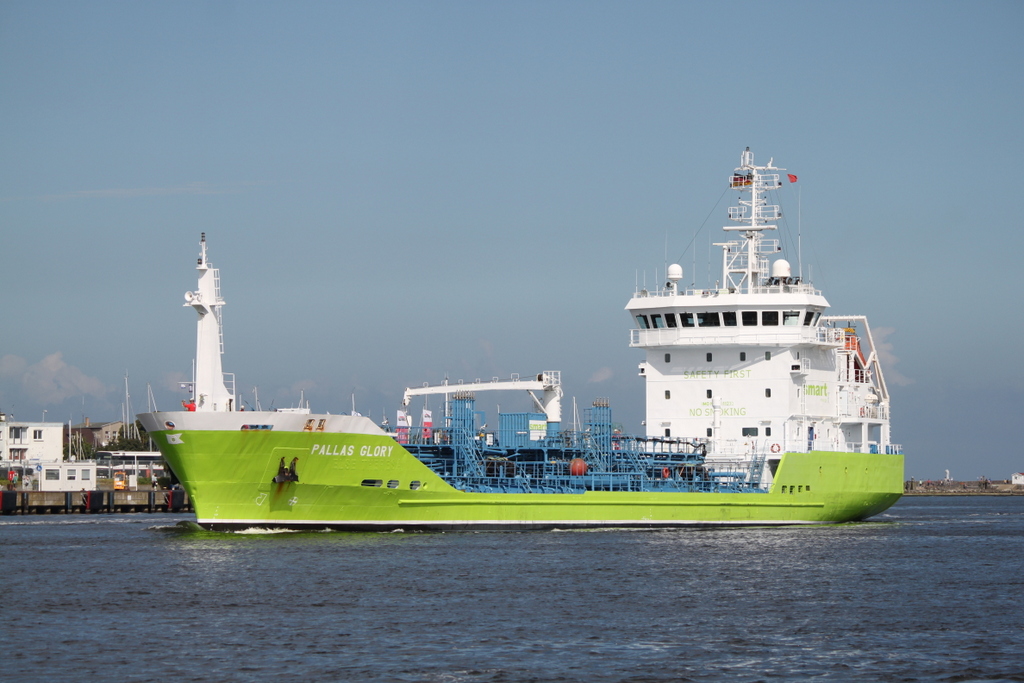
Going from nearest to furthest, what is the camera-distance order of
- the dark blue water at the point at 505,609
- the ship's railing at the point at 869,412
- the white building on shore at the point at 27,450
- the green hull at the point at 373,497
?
1. the dark blue water at the point at 505,609
2. the green hull at the point at 373,497
3. the ship's railing at the point at 869,412
4. the white building on shore at the point at 27,450

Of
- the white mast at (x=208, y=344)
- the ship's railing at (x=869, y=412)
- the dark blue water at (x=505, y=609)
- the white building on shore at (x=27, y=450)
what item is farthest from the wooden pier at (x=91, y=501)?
the ship's railing at (x=869, y=412)

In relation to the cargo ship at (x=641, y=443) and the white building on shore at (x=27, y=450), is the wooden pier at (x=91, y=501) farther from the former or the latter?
the cargo ship at (x=641, y=443)

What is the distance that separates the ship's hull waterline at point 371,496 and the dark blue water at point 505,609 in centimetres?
72

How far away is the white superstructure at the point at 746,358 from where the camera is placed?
4409 cm

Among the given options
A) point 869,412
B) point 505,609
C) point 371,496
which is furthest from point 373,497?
point 869,412

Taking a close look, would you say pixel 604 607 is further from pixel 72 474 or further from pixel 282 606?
pixel 72 474

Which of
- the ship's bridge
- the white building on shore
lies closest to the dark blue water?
the ship's bridge

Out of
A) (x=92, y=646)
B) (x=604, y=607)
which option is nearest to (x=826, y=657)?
(x=604, y=607)

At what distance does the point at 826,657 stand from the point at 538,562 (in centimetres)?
1187

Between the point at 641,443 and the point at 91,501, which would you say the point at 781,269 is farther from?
the point at 91,501

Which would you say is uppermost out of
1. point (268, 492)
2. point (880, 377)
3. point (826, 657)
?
point (880, 377)

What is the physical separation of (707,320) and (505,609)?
21.5m

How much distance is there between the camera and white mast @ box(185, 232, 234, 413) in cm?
3669

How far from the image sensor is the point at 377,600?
25.6m
